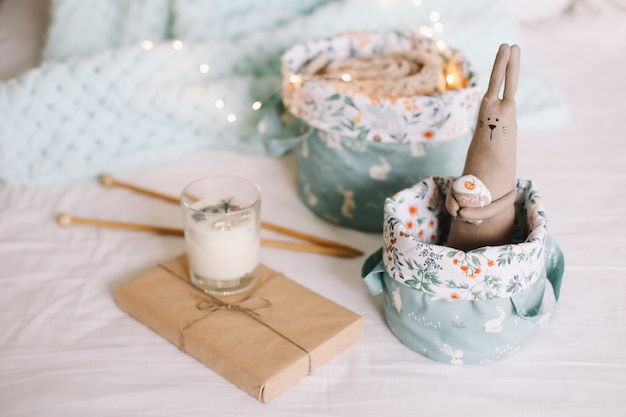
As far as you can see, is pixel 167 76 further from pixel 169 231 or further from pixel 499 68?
pixel 499 68

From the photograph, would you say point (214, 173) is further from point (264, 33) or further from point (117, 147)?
point (264, 33)

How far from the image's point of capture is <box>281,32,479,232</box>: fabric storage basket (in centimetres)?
102

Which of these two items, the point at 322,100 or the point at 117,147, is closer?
the point at 322,100

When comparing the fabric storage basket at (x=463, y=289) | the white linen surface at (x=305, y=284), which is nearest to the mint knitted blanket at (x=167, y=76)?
the white linen surface at (x=305, y=284)

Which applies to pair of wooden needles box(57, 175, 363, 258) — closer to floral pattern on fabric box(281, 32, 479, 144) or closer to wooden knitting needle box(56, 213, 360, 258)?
wooden knitting needle box(56, 213, 360, 258)

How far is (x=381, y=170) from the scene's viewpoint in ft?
3.48

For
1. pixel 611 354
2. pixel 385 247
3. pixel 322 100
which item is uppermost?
pixel 322 100

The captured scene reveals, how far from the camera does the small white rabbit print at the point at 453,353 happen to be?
850 mm

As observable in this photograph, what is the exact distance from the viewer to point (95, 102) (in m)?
1.22

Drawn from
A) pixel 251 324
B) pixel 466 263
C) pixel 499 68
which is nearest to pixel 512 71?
pixel 499 68

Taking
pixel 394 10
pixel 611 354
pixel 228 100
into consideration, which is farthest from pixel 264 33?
pixel 611 354

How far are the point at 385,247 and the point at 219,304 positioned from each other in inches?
8.8

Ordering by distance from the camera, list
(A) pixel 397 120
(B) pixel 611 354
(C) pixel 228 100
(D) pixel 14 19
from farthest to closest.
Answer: (D) pixel 14 19 → (C) pixel 228 100 → (A) pixel 397 120 → (B) pixel 611 354

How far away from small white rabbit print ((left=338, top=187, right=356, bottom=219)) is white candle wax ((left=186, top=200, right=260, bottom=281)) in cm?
20
